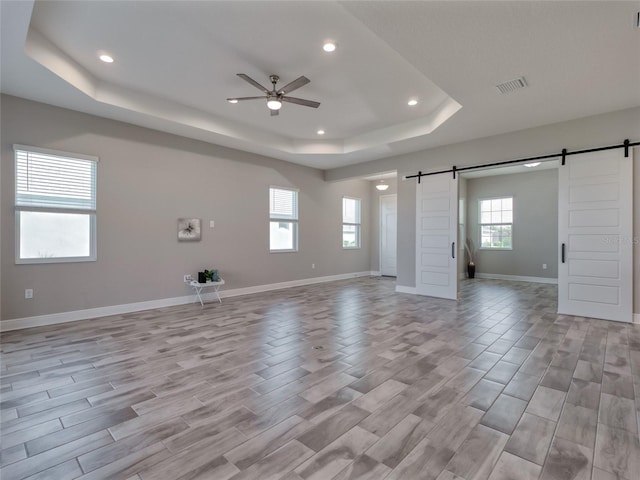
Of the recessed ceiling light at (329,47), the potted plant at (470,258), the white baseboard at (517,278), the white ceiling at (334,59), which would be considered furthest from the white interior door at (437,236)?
the white baseboard at (517,278)

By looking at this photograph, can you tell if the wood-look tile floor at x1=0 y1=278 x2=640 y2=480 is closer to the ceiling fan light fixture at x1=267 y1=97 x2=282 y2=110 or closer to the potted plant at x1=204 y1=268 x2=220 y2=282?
the potted plant at x1=204 y1=268 x2=220 y2=282

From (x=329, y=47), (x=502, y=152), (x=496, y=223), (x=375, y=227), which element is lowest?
(x=375, y=227)

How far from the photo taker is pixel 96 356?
125 inches

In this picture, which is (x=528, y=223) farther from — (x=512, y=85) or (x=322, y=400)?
(x=322, y=400)

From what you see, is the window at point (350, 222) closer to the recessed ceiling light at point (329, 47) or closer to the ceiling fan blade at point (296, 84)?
the ceiling fan blade at point (296, 84)

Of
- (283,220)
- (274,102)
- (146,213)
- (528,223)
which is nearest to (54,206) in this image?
(146,213)

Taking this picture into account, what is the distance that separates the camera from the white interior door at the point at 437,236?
237 inches

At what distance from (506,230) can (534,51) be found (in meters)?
6.98

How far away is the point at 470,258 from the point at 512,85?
6683 millimetres

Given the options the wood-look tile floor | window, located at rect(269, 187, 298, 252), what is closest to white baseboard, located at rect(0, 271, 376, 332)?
the wood-look tile floor

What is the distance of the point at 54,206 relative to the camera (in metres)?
4.38

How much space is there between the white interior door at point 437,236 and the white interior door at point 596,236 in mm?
1649

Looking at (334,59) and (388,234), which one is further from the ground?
(334,59)

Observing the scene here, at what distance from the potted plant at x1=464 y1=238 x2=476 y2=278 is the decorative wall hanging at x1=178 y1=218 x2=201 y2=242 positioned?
24.5 feet
